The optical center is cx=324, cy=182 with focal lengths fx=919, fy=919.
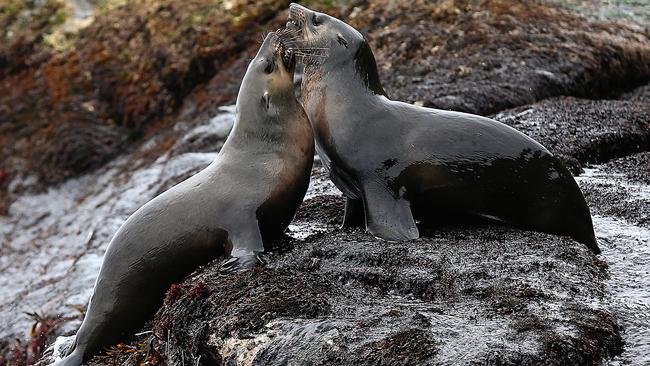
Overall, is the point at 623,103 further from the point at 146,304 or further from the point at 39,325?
the point at 39,325

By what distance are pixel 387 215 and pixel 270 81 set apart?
1.41 metres

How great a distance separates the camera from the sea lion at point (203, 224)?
5.88 meters

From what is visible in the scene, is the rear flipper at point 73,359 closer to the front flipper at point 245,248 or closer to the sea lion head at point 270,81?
the front flipper at point 245,248

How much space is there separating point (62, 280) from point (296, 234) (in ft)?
14.4

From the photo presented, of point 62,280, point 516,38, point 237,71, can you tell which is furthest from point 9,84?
point 516,38

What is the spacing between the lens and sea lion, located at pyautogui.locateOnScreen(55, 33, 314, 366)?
5.88 meters

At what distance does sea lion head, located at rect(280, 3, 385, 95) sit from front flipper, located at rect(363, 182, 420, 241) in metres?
0.98

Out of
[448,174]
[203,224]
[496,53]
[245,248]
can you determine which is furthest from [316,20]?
[496,53]

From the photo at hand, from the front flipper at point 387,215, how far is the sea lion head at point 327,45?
98 centimetres

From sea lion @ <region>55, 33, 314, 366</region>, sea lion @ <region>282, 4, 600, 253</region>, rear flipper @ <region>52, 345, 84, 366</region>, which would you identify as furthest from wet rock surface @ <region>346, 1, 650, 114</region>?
rear flipper @ <region>52, 345, 84, 366</region>

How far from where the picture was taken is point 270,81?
6559mm

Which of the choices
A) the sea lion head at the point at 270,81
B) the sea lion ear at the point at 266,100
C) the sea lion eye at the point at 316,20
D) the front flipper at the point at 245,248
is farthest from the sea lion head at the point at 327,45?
the front flipper at the point at 245,248

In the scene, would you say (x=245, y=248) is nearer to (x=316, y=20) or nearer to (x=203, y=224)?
(x=203, y=224)

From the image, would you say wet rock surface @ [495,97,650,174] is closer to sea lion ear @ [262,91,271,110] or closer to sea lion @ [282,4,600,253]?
sea lion @ [282,4,600,253]
